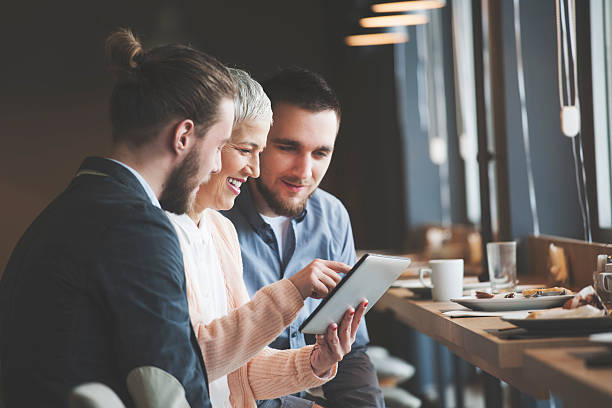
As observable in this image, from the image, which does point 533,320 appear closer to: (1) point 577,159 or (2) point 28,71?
(1) point 577,159

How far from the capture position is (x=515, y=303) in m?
1.70

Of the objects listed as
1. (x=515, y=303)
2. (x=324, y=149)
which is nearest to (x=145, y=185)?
(x=515, y=303)

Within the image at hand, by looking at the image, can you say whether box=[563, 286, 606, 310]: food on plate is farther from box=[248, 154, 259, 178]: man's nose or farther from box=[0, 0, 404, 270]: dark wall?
box=[0, 0, 404, 270]: dark wall

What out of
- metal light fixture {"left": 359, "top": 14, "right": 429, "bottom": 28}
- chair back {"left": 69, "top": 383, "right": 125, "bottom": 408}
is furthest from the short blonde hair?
metal light fixture {"left": 359, "top": 14, "right": 429, "bottom": 28}

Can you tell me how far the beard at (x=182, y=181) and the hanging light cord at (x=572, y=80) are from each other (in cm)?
183

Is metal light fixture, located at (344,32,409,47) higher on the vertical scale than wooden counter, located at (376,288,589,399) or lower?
higher

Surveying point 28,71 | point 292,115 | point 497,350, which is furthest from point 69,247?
point 28,71

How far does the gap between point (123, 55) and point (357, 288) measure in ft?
2.16

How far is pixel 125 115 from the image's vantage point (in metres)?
1.35

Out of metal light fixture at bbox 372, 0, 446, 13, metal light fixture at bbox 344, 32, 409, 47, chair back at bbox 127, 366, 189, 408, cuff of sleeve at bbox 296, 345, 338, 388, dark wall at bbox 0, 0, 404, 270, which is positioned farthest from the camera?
dark wall at bbox 0, 0, 404, 270

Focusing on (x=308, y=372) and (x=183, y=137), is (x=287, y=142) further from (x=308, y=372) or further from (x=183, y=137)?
(x=183, y=137)

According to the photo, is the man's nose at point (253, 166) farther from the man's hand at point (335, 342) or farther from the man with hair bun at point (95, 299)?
the man with hair bun at point (95, 299)

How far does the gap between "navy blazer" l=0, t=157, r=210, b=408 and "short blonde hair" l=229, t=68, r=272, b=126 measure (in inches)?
27.1

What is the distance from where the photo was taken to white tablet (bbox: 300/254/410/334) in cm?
146
